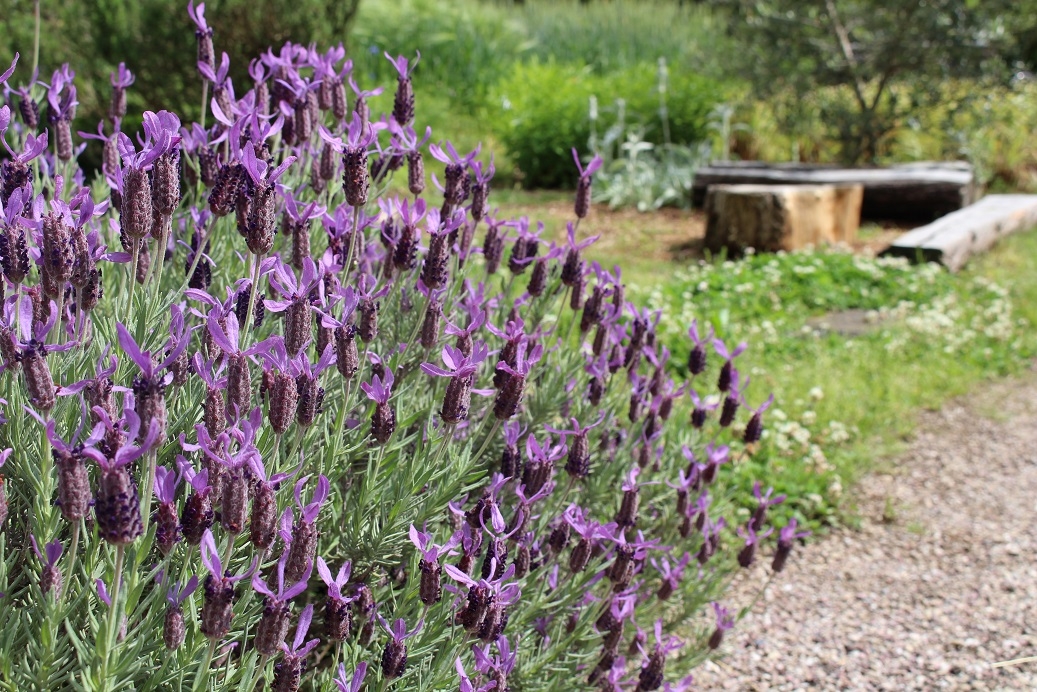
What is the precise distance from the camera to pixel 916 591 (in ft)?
10.1

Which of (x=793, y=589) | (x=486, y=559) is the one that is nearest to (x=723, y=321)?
(x=793, y=589)

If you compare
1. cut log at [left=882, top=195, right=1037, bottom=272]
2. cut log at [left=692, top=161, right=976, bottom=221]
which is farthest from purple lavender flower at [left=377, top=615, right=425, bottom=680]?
cut log at [left=692, top=161, right=976, bottom=221]

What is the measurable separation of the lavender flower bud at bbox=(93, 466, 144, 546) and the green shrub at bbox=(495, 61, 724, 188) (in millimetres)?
8064

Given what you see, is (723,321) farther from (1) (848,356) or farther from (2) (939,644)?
(2) (939,644)

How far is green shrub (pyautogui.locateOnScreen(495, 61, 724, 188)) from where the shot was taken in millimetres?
9188

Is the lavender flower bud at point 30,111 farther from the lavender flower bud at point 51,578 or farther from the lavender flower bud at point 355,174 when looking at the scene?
the lavender flower bud at point 51,578

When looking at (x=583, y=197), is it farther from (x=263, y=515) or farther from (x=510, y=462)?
(x=263, y=515)

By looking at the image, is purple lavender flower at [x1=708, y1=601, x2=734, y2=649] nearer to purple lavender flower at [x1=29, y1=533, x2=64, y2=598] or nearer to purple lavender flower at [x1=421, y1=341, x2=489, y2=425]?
purple lavender flower at [x1=421, y1=341, x2=489, y2=425]

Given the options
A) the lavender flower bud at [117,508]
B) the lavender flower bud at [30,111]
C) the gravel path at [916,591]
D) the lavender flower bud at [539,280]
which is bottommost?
the gravel path at [916,591]

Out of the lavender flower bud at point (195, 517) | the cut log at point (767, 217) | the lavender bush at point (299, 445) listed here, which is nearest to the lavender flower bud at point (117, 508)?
the lavender bush at point (299, 445)

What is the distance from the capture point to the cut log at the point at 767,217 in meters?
6.59

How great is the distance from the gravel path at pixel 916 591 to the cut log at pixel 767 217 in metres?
2.79

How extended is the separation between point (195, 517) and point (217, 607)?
4.3 inches

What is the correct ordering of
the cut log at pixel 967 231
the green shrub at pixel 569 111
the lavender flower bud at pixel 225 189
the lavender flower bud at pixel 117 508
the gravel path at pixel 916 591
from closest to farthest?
1. the lavender flower bud at pixel 117 508
2. the lavender flower bud at pixel 225 189
3. the gravel path at pixel 916 591
4. the cut log at pixel 967 231
5. the green shrub at pixel 569 111
